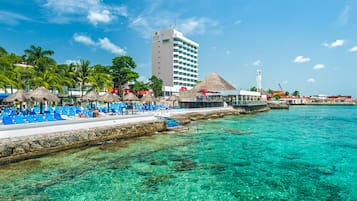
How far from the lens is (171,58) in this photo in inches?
3693

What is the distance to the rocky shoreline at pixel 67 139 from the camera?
10.1 metres

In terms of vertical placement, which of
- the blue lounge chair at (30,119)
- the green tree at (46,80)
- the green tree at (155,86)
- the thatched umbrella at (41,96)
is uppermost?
the green tree at (155,86)

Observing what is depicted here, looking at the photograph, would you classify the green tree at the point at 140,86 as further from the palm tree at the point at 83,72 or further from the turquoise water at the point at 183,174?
the turquoise water at the point at 183,174

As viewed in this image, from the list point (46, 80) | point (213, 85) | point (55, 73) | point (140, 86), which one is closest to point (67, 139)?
point (46, 80)

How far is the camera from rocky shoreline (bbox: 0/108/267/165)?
10102 mm

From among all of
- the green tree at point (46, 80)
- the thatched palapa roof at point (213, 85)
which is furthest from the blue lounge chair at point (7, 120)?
the thatched palapa roof at point (213, 85)

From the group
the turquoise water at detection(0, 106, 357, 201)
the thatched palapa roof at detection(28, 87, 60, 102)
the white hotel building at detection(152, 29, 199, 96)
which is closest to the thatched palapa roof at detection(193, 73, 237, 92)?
the thatched palapa roof at detection(28, 87, 60, 102)

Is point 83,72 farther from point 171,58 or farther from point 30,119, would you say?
point 171,58

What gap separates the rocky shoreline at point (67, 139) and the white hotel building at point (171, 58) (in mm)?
73127

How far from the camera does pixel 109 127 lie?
15.2 metres

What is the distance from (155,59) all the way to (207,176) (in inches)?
3659

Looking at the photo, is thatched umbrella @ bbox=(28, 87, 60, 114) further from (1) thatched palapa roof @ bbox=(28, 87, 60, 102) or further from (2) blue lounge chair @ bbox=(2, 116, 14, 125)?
(2) blue lounge chair @ bbox=(2, 116, 14, 125)

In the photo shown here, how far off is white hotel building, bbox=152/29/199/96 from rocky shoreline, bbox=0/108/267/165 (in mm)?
73127

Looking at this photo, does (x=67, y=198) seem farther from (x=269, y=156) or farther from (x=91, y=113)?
(x=91, y=113)
